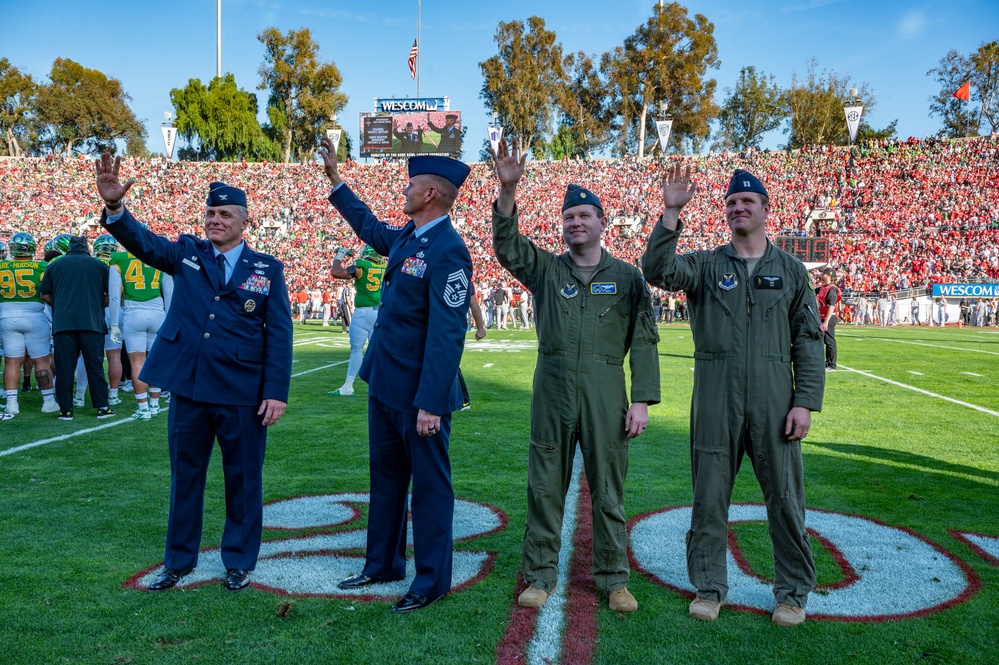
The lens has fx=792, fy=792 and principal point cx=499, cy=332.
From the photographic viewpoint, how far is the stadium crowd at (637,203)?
3434 centimetres

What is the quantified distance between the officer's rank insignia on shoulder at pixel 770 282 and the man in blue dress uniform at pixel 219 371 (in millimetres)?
2285

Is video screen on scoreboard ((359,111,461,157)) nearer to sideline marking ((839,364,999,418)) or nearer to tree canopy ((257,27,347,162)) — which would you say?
tree canopy ((257,27,347,162))

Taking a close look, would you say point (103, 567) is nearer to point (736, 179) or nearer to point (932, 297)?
point (736, 179)

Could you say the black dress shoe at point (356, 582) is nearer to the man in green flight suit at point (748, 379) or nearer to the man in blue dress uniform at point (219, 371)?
the man in blue dress uniform at point (219, 371)

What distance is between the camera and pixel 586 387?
3.67 m

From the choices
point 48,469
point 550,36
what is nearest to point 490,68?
point 550,36

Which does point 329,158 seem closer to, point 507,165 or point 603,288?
point 507,165

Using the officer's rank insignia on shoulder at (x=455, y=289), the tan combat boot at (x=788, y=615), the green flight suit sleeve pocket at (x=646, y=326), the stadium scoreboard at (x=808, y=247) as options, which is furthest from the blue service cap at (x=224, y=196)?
the stadium scoreboard at (x=808, y=247)

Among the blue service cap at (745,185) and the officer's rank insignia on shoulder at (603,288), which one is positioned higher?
the blue service cap at (745,185)

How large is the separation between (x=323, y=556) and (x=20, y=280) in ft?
20.7

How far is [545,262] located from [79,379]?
8511mm

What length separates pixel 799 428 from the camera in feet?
11.5

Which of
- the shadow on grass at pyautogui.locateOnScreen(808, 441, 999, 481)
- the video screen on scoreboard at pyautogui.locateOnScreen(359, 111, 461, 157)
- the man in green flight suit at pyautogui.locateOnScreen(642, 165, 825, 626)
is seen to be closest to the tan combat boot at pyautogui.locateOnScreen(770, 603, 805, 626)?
the man in green flight suit at pyautogui.locateOnScreen(642, 165, 825, 626)

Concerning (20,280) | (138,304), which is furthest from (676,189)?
(20,280)
